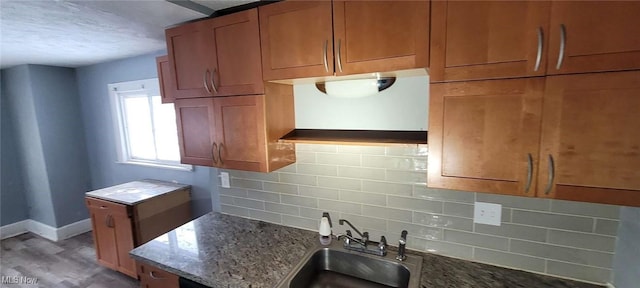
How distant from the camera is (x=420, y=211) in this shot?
4.75 feet

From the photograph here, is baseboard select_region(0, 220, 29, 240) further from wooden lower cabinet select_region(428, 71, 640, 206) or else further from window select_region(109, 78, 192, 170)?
wooden lower cabinet select_region(428, 71, 640, 206)

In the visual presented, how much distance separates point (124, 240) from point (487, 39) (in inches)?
126

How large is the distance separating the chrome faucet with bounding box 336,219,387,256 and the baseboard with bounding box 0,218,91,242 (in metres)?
4.22

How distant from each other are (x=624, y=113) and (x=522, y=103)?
265mm

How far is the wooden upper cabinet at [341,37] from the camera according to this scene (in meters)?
1.08

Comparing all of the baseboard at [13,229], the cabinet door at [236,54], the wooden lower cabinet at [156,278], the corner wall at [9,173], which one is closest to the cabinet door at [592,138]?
the cabinet door at [236,54]

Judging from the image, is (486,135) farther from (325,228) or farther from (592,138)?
(325,228)

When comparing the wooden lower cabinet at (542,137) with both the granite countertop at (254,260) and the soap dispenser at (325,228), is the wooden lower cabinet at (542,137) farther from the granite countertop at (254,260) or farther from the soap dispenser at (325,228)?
the soap dispenser at (325,228)

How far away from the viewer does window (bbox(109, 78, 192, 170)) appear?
309cm

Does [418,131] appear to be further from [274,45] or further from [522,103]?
[274,45]

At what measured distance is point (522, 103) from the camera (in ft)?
3.14

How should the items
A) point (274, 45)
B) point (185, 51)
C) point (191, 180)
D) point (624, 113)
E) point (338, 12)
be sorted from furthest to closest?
1. point (191, 180)
2. point (185, 51)
3. point (274, 45)
4. point (338, 12)
5. point (624, 113)

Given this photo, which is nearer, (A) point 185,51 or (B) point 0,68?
(A) point 185,51

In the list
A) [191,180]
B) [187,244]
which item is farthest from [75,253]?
[187,244]
